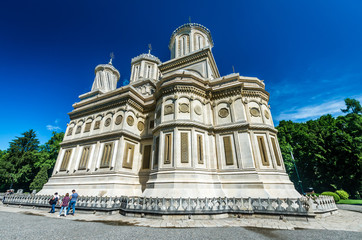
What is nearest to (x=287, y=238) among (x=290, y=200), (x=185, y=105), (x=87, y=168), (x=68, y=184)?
(x=290, y=200)

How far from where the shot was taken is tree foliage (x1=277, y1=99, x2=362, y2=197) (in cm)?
2209

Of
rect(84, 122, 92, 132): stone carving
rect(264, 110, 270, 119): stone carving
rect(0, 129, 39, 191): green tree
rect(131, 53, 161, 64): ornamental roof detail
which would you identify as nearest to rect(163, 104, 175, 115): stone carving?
rect(264, 110, 270, 119): stone carving

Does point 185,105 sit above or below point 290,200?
above

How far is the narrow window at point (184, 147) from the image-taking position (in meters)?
13.1

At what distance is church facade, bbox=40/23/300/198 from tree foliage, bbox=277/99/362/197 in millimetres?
Result: 14852

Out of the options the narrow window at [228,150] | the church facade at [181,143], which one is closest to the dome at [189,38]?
the church facade at [181,143]

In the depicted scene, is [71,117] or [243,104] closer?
[243,104]

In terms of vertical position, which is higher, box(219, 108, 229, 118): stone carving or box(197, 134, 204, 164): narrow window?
box(219, 108, 229, 118): stone carving

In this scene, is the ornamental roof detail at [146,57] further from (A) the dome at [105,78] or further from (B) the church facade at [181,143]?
(B) the church facade at [181,143]

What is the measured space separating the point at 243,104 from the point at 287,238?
12387 millimetres

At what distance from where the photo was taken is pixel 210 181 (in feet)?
42.3

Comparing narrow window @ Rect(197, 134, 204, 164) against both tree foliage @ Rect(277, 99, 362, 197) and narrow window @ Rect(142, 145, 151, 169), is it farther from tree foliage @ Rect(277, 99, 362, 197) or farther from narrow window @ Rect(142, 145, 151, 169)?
tree foliage @ Rect(277, 99, 362, 197)

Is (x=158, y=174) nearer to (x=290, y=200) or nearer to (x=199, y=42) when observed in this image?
(x=290, y=200)

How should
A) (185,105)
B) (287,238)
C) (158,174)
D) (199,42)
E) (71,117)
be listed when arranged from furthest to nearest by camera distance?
(199,42)
(71,117)
(185,105)
(158,174)
(287,238)
